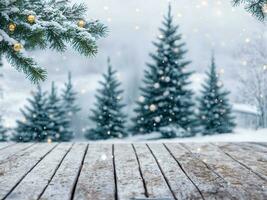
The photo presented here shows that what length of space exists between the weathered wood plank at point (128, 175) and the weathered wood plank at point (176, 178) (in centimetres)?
23

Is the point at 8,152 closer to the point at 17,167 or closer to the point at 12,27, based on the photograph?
the point at 17,167

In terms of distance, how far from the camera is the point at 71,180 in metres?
2.71

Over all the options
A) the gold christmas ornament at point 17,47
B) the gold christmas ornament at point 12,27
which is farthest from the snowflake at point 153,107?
the gold christmas ornament at point 17,47

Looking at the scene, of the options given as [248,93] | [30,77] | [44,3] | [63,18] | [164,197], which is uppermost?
[248,93]

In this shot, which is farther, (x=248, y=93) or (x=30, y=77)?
(x=248, y=93)

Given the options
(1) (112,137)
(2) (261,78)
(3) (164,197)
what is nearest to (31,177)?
(3) (164,197)

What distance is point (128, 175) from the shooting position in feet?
9.42

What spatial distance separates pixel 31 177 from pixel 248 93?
2601 centimetres

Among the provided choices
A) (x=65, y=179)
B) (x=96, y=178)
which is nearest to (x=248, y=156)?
(x=96, y=178)

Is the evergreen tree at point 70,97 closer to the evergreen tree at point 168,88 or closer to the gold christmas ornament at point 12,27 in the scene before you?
the evergreen tree at point 168,88

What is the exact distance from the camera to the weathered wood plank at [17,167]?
2588 millimetres

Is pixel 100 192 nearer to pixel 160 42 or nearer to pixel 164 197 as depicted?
pixel 164 197

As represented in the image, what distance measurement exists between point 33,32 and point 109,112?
845 inches

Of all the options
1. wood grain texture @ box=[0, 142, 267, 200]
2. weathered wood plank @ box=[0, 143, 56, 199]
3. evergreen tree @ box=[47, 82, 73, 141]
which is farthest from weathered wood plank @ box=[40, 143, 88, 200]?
evergreen tree @ box=[47, 82, 73, 141]
